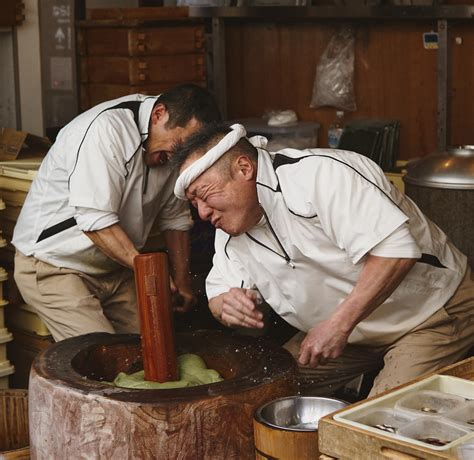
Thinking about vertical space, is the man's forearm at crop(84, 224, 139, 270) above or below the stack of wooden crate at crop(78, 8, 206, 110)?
below

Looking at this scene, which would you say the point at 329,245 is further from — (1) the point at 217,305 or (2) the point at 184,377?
(2) the point at 184,377

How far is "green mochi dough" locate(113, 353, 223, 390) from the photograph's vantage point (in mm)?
3545

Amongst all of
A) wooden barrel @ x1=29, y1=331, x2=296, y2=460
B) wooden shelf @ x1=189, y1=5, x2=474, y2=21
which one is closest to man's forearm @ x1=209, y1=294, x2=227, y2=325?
wooden barrel @ x1=29, y1=331, x2=296, y2=460

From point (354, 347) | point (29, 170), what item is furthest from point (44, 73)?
Answer: point (354, 347)

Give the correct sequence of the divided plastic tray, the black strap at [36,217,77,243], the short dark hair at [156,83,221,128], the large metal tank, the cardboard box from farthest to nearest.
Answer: the cardboard box
the large metal tank
the black strap at [36,217,77,243]
the short dark hair at [156,83,221,128]
the divided plastic tray

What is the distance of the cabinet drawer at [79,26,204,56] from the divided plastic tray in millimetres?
4786

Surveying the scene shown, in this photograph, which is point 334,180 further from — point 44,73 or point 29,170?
point 44,73

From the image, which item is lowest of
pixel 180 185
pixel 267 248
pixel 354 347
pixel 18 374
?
pixel 18 374

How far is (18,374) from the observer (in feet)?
18.1

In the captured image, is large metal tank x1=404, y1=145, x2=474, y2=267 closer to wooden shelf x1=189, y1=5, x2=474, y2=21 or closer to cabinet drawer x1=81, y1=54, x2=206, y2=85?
wooden shelf x1=189, y1=5, x2=474, y2=21

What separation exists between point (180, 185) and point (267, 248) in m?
0.45

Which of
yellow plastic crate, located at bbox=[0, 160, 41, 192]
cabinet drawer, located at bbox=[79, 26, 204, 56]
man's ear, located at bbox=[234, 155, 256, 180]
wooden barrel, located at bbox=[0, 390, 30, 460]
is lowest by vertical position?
wooden barrel, located at bbox=[0, 390, 30, 460]

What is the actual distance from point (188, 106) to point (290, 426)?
1.83 m

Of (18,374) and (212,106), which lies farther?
(18,374)
